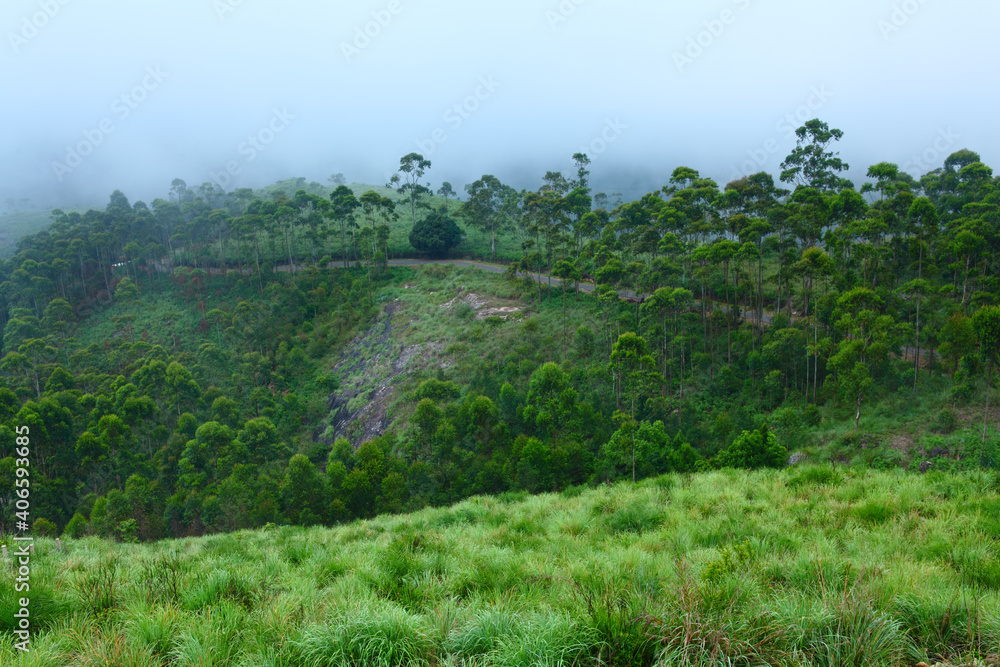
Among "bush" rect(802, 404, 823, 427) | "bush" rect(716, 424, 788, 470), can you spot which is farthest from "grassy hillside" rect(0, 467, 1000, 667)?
"bush" rect(802, 404, 823, 427)

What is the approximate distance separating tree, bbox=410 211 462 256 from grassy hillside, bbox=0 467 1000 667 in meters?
55.9

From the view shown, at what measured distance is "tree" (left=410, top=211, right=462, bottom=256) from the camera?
6050 cm

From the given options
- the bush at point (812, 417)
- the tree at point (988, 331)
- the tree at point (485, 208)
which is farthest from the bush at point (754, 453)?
the tree at point (485, 208)

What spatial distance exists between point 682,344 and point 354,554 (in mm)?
29073

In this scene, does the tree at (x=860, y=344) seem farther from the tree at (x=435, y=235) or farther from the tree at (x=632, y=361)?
the tree at (x=435, y=235)

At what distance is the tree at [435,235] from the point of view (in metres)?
60.5

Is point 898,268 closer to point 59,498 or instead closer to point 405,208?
point 59,498

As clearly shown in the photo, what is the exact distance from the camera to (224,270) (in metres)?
64.4

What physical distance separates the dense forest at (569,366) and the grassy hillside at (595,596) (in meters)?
15.3

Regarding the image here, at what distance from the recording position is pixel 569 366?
33.4 metres

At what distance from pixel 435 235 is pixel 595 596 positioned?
5964 cm

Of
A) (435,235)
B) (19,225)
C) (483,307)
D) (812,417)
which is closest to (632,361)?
(812,417)

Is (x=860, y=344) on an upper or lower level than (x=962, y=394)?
upper

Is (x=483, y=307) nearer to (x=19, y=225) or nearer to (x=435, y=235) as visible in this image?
(x=435, y=235)
